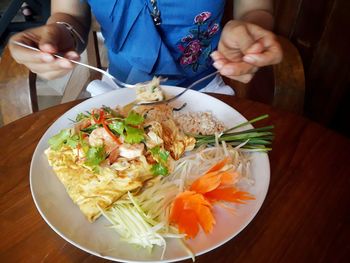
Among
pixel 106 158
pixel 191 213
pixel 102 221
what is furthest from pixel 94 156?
pixel 191 213

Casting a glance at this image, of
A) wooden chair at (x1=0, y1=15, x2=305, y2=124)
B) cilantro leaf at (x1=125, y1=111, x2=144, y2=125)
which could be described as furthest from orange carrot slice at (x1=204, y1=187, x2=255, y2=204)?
wooden chair at (x1=0, y1=15, x2=305, y2=124)

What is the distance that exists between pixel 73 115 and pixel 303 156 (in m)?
0.63

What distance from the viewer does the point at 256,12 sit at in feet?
3.94

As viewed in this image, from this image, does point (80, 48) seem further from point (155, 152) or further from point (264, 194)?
point (264, 194)

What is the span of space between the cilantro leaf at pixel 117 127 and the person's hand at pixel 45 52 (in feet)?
0.68

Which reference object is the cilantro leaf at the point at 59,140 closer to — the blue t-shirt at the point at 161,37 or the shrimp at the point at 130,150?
the shrimp at the point at 130,150

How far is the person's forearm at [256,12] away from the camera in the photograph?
114 centimetres

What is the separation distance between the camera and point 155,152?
31.8 inches

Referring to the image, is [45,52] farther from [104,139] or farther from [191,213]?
[191,213]

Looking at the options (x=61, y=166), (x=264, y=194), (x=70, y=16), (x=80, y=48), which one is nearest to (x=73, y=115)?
(x=61, y=166)

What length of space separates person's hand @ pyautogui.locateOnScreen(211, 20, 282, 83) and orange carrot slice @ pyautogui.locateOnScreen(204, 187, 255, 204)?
0.93 ft

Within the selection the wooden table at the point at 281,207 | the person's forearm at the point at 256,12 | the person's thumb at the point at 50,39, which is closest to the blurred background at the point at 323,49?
the person's forearm at the point at 256,12

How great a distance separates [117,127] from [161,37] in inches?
20.9

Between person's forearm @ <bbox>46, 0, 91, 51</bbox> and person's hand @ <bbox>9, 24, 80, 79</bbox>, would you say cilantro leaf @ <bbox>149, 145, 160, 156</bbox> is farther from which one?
person's forearm @ <bbox>46, 0, 91, 51</bbox>
